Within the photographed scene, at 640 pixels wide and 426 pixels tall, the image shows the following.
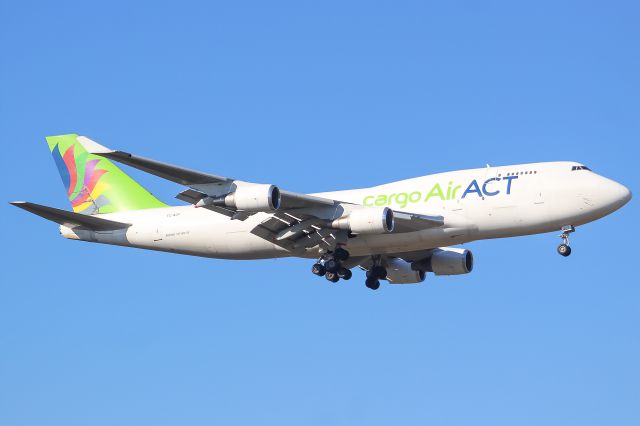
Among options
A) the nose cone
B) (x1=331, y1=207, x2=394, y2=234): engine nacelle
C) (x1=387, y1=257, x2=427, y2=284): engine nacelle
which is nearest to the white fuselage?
the nose cone

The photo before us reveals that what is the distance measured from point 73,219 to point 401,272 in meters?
15.1

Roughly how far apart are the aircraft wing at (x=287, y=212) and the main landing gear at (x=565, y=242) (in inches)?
191

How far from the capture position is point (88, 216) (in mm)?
49281

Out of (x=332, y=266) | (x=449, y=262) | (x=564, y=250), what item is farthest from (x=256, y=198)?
(x=564, y=250)

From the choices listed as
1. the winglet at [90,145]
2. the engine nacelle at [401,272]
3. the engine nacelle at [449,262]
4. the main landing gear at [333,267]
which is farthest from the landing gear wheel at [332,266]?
the winglet at [90,145]

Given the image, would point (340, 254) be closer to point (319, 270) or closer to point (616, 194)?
point (319, 270)

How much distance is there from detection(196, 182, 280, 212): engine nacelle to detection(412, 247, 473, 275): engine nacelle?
1057 centimetres

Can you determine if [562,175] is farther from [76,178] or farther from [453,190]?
[76,178]

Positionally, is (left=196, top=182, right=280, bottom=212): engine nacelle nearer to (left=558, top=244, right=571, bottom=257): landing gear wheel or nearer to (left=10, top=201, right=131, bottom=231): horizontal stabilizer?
(left=10, top=201, right=131, bottom=231): horizontal stabilizer

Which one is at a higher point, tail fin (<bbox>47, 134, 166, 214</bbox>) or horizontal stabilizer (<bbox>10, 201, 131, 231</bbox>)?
tail fin (<bbox>47, 134, 166, 214</bbox>)

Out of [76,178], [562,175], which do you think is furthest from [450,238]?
[76,178]

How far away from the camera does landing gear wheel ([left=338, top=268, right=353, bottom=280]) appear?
47.3 metres

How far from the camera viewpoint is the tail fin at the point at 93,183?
5225 cm

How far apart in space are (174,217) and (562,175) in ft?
55.9
